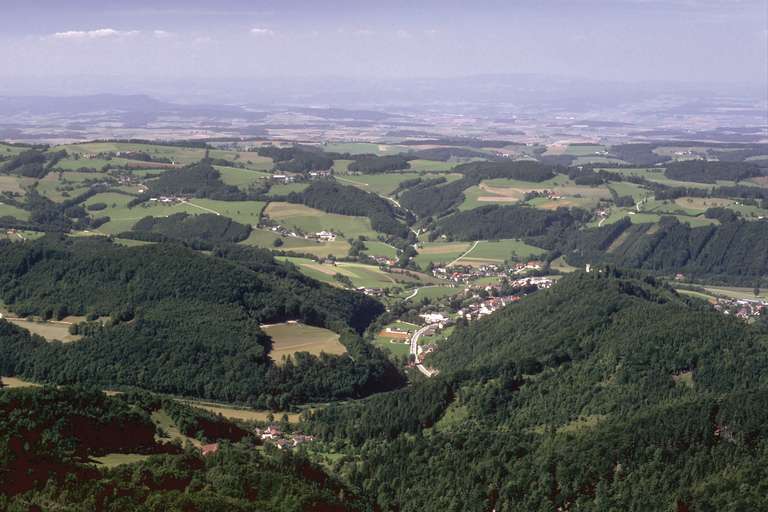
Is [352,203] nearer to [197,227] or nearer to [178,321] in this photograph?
[197,227]

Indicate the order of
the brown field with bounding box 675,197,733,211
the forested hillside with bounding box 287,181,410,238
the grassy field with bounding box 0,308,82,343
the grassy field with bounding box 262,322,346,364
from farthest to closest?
1. the brown field with bounding box 675,197,733,211
2. the forested hillside with bounding box 287,181,410,238
3. the grassy field with bounding box 0,308,82,343
4. the grassy field with bounding box 262,322,346,364

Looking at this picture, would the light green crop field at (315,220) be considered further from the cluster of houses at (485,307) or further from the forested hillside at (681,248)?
the cluster of houses at (485,307)

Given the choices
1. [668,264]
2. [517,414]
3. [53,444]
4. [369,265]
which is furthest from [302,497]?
[668,264]

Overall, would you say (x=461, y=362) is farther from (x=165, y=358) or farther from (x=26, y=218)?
(x=26, y=218)

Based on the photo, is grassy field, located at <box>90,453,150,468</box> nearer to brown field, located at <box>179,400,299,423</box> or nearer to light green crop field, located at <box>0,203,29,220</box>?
brown field, located at <box>179,400,299,423</box>

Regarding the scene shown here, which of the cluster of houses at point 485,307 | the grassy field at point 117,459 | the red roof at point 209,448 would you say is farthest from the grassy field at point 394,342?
the grassy field at point 117,459

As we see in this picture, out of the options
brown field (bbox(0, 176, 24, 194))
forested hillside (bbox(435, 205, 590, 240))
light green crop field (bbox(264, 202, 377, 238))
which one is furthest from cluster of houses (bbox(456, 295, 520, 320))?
brown field (bbox(0, 176, 24, 194))
